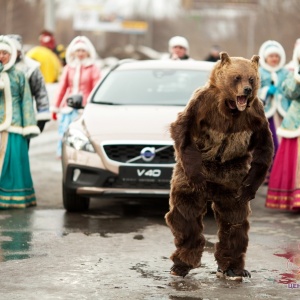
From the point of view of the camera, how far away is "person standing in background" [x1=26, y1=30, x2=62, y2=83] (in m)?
23.9

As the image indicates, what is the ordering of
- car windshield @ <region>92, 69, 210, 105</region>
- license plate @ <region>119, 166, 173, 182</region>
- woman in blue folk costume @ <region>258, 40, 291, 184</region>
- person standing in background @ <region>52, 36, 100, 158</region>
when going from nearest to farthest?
1. license plate @ <region>119, 166, 173, 182</region>
2. car windshield @ <region>92, 69, 210, 105</region>
3. woman in blue folk costume @ <region>258, 40, 291, 184</region>
4. person standing in background @ <region>52, 36, 100, 158</region>

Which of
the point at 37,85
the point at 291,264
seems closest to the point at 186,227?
the point at 291,264

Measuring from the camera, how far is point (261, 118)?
29.3 feet

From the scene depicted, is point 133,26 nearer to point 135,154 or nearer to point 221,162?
point 135,154

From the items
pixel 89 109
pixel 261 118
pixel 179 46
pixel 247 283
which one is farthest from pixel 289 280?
pixel 179 46

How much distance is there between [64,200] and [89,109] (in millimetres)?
1021

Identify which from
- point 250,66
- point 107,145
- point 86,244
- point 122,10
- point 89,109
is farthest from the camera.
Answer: point 122,10

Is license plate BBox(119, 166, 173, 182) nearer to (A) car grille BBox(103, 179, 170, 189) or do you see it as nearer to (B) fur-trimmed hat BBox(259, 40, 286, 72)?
(A) car grille BBox(103, 179, 170, 189)

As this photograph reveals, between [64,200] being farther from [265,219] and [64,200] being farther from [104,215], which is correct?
[265,219]

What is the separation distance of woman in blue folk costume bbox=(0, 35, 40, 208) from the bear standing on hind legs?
4.45 metres

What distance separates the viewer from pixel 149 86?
13969 mm

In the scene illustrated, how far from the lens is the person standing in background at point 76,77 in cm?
1720

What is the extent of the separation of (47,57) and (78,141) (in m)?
11.5

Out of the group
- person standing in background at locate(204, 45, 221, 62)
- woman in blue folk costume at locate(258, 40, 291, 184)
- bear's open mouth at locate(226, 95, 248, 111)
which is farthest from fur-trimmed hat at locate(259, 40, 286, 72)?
person standing in background at locate(204, 45, 221, 62)
